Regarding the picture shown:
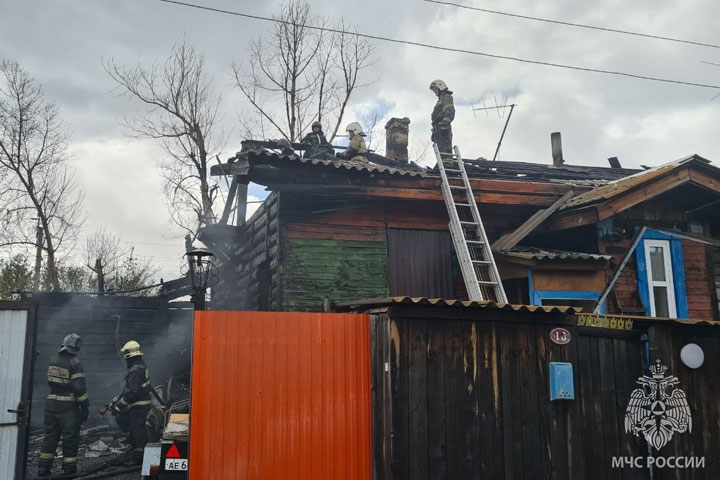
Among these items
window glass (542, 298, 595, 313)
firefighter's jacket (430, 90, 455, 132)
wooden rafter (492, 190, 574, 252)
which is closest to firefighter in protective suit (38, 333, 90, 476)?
wooden rafter (492, 190, 574, 252)

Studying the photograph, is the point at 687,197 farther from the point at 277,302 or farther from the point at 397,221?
the point at 277,302

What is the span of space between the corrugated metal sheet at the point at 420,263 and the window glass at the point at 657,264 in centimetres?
366

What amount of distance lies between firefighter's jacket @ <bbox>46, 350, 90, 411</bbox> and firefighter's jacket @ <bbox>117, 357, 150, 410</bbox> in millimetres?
596

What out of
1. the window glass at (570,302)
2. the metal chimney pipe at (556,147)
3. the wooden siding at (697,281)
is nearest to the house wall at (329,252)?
the window glass at (570,302)

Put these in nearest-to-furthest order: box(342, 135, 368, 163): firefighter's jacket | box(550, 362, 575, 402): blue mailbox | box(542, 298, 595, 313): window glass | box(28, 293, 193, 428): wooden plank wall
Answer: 1. box(550, 362, 575, 402): blue mailbox
2. box(542, 298, 595, 313): window glass
3. box(342, 135, 368, 163): firefighter's jacket
4. box(28, 293, 193, 428): wooden plank wall

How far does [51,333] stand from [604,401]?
1167cm

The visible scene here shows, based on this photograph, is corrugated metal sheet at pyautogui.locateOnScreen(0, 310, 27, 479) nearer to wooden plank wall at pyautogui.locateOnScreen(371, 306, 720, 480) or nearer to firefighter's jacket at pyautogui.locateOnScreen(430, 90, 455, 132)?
wooden plank wall at pyautogui.locateOnScreen(371, 306, 720, 480)

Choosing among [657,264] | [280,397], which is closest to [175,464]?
[280,397]

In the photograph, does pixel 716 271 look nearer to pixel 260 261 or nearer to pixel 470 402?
pixel 470 402

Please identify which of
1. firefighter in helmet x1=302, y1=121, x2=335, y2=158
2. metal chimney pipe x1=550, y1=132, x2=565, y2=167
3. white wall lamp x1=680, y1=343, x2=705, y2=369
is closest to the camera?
white wall lamp x1=680, y1=343, x2=705, y2=369

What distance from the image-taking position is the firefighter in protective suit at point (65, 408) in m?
9.11

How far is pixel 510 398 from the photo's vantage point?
21.0 ft

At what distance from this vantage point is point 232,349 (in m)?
5.64

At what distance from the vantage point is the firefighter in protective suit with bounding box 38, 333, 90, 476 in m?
9.11
